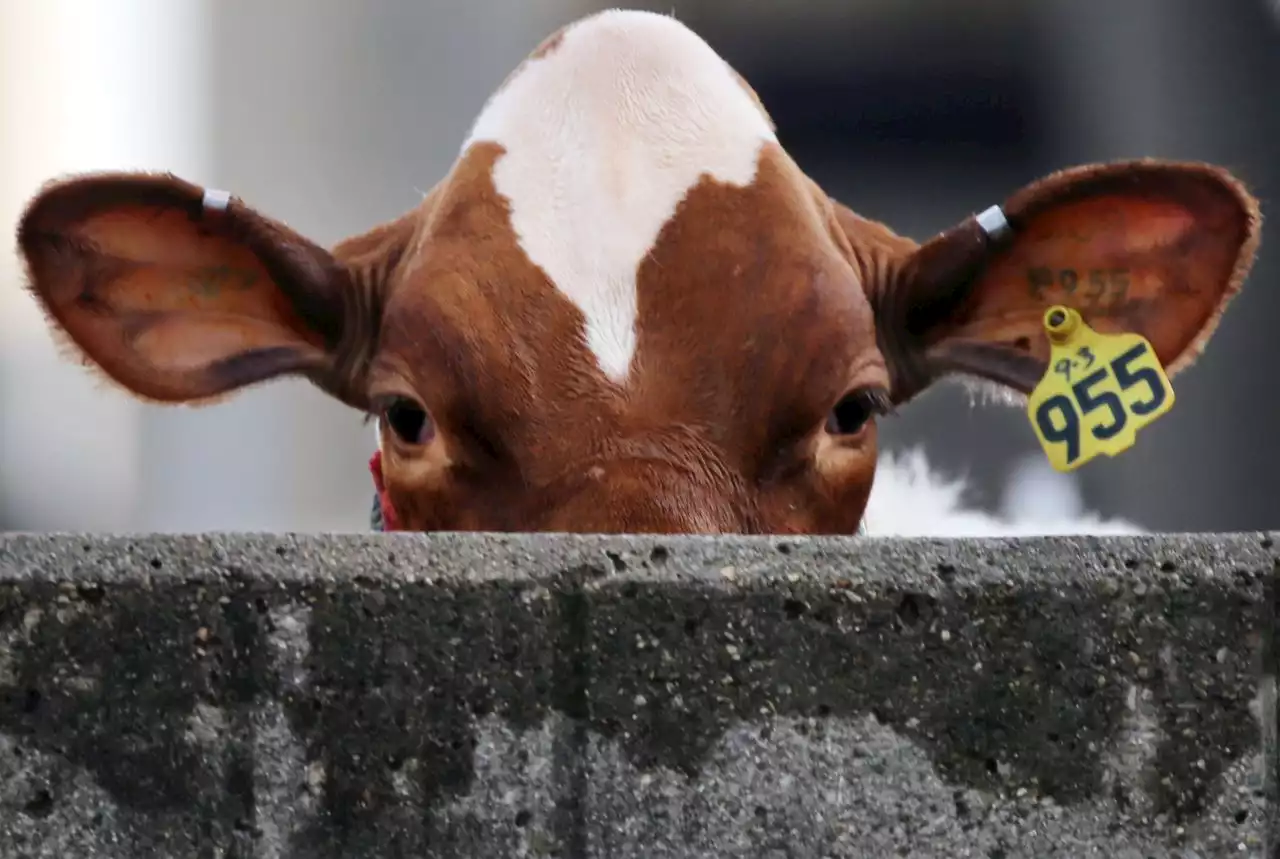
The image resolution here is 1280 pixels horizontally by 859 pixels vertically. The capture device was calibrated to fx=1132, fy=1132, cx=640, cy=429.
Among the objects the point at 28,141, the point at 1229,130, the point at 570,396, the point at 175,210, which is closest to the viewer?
the point at 570,396

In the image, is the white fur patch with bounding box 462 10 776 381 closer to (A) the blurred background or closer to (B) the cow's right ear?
(B) the cow's right ear

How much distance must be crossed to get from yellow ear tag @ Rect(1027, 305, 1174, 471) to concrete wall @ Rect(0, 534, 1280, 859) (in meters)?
0.34

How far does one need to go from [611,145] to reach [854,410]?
39cm

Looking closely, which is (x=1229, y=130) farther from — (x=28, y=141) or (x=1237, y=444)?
(x=28, y=141)

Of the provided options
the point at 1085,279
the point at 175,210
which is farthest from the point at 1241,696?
the point at 175,210

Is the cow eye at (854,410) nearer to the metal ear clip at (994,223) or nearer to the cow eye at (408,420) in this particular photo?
the metal ear clip at (994,223)

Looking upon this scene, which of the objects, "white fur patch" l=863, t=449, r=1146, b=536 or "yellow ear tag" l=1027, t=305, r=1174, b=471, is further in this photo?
"white fur patch" l=863, t=449, r=1146, b=536

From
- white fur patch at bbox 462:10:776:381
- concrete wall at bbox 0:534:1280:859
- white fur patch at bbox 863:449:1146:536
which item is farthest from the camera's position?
white fur patch at bbox 863:449:1146:536

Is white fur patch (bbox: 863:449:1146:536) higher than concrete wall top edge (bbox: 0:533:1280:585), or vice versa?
concrete wall top edge (bbox: 0:533:1280:585)

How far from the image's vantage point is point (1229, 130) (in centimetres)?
279

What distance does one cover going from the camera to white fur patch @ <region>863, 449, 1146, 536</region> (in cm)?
285

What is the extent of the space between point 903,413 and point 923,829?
2.41 meters

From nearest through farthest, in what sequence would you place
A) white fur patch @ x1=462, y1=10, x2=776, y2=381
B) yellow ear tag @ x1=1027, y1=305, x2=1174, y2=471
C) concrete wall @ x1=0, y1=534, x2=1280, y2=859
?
concrete wall @ x1=0, y1=534, x2=1280, y2=859 < yellow ear tag @ x1=1027, y1=305, x2=1174, y2=471 < white fur patch @ x1=462, y1=10, x2=776, y2=381

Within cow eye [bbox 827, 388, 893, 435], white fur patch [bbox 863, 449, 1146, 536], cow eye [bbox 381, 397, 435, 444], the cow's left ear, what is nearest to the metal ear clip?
the cow's left ear
